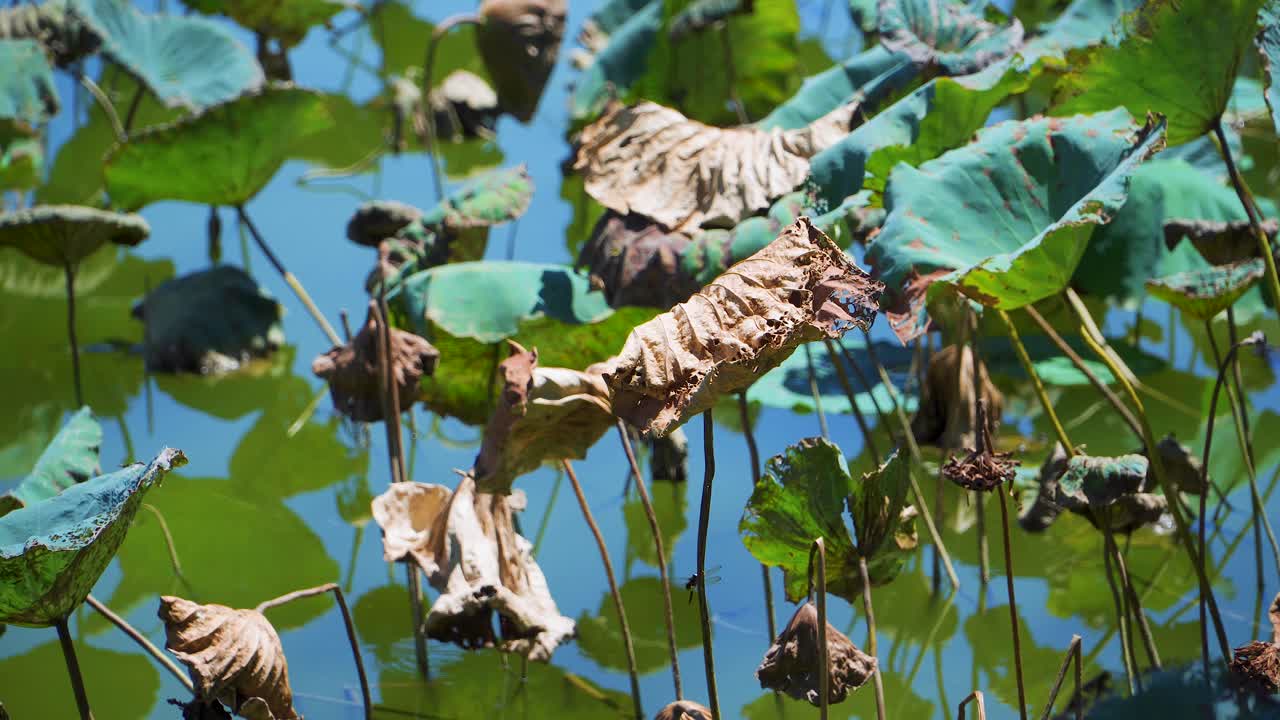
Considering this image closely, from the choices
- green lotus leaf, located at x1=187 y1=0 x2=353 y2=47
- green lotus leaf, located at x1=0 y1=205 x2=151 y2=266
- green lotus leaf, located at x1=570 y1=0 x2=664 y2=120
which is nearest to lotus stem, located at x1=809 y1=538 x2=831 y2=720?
green lotus leaf, located at x1=0 y1=205 x2=151 y2=266

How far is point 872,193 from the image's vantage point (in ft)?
6.16

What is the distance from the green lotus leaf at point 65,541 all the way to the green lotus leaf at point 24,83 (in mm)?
2449

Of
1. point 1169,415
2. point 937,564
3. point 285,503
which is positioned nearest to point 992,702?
point 937,564

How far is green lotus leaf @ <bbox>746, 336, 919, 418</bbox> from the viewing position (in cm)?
268

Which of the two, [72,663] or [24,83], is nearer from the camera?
[72,663]

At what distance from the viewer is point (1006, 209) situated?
1.75m

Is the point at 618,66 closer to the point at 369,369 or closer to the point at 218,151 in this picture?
the point at 218,151

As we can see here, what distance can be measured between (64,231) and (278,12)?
2.12 metres

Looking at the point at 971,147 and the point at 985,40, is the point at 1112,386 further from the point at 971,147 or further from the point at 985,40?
the point at 971,147

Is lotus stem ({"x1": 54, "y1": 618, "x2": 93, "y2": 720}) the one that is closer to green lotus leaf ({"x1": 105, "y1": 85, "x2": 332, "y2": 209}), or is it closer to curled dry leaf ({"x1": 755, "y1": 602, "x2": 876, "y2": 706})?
curled dry leaf ({"x1": 755, "y1": 602, "x2": 876, "y2": 706})

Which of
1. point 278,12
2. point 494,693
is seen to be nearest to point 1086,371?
point 494,693

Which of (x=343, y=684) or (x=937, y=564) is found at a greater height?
(x=937, y=564)

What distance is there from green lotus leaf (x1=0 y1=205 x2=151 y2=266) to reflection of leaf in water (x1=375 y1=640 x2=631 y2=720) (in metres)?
1.05

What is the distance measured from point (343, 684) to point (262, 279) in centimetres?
195
